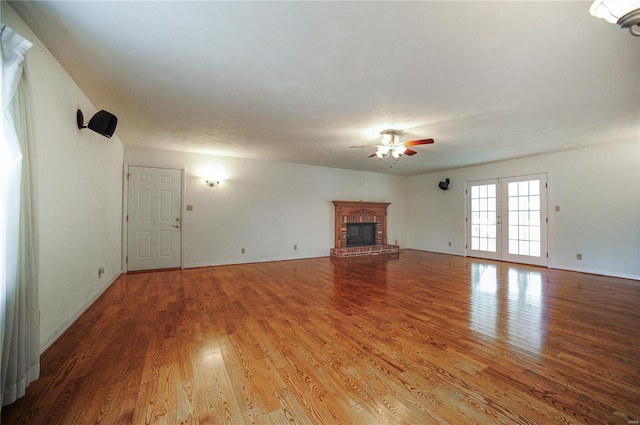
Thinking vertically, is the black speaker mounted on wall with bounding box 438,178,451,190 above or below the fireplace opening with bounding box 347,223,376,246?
above

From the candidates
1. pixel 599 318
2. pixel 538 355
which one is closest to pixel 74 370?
pixel 538 355

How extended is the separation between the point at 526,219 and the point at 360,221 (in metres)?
3.84

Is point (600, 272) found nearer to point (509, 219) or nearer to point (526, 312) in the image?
point (509, 219)

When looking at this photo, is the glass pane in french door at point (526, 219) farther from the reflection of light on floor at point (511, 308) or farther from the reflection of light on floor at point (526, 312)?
the reflection of light on floor at point (526, 312)

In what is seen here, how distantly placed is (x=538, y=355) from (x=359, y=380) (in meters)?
1.48

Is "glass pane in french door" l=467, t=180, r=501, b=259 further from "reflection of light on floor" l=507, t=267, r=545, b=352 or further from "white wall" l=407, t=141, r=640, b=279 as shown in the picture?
"reflection of light on floor" l=507, t=267, r=545, b=352

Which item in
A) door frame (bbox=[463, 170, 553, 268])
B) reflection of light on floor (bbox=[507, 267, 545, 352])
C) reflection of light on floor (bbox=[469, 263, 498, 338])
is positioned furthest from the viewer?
door frame (bbox=[463, 170, 553, 268])

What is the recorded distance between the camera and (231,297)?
349 cm

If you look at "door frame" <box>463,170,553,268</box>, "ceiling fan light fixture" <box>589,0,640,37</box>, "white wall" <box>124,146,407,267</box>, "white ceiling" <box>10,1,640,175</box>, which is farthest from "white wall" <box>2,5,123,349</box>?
"door frame" <box>463,170,553,268</box>

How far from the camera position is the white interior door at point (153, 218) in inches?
192

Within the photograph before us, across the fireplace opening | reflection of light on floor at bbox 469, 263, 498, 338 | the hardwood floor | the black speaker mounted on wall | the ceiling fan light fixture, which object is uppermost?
the ceiling fan light fixture

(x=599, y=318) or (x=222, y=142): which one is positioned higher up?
(x=222, y=142)

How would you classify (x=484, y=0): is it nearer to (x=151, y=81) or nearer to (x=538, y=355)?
(x=538, y=355)

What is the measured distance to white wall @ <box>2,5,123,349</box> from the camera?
6.66ft
